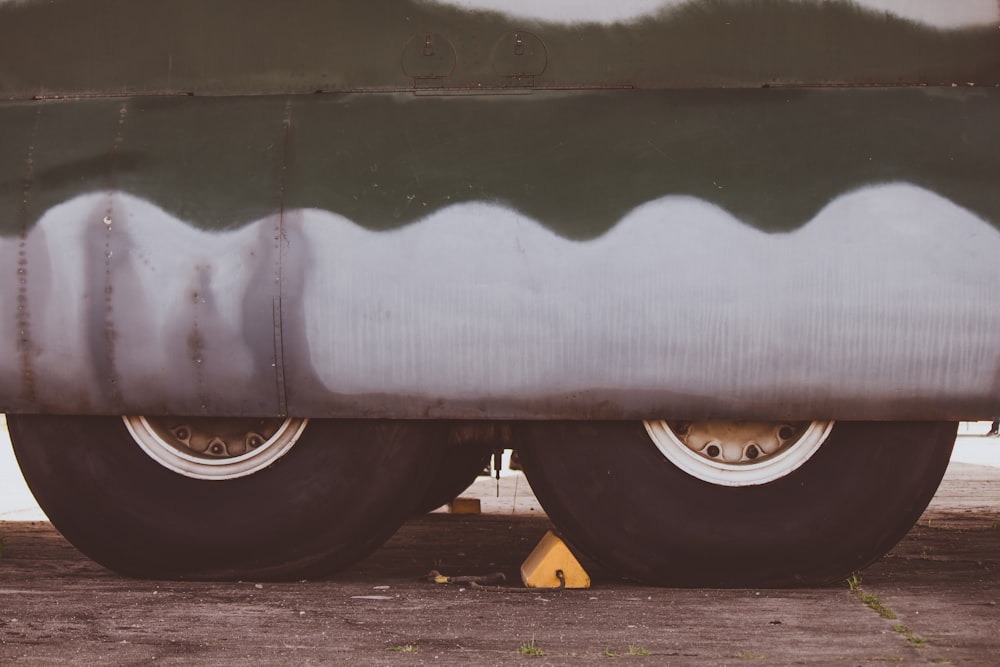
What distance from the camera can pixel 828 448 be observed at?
12.6ft

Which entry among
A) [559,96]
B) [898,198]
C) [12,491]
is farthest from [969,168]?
[12,491]

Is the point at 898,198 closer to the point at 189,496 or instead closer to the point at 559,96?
the point at 559,96

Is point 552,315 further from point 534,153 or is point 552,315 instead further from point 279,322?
point 279,322

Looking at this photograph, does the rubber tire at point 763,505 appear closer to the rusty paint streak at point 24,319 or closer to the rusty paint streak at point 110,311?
the rusty paint streak at point 110,311

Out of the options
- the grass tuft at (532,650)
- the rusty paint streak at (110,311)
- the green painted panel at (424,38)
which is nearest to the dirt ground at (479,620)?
the grass tuft at (532,650)

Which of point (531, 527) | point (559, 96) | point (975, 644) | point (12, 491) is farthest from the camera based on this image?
point (12, 491)

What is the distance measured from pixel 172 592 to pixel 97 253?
1218mm

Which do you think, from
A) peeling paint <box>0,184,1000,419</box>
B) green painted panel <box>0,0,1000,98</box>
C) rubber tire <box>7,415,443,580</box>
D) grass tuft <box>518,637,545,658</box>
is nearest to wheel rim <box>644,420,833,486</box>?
Answer: peeling paint <box>0,184,1000,419</box>

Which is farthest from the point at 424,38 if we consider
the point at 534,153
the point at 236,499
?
the point at 236,499

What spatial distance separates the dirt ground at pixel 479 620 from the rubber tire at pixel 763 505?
4.0 inches

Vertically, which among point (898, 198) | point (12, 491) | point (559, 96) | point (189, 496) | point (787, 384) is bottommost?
point (12, 491)

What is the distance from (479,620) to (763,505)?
3.64ft

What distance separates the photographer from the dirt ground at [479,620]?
3008mm

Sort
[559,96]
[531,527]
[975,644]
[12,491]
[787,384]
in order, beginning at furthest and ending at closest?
1. [12,491]
2. [531,527]
3. [559,96]
4. [787,384]
5. [975,644]
